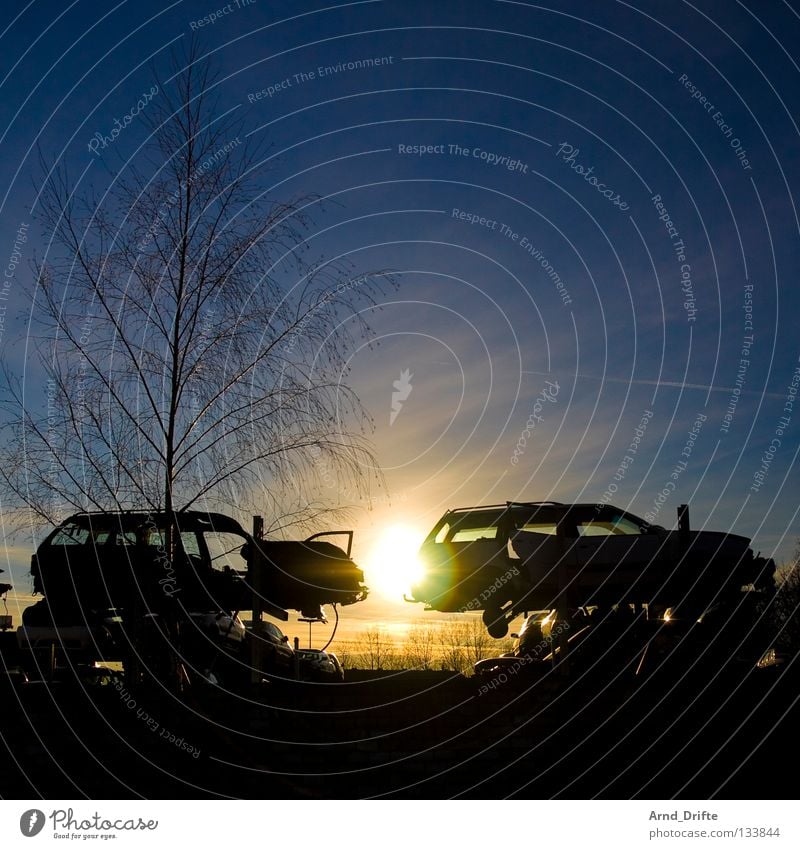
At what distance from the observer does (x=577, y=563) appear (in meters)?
11.7

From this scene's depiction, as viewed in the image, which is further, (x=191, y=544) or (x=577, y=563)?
(x=577, y=563)

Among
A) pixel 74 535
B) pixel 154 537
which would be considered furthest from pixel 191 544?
pixel 74 535

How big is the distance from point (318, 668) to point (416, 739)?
4.29 meters

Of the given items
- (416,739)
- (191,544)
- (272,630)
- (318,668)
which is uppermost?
(191,544)

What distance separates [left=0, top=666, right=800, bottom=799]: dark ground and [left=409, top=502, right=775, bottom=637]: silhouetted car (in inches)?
116

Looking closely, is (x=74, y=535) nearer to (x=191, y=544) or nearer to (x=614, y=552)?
(x=191, y=544)

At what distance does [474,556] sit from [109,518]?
16.9 ft

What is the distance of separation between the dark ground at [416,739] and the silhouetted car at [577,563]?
9.70ft

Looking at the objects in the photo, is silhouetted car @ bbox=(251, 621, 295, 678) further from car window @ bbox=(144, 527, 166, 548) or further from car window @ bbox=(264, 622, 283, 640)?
car window @ bbox=(144, 527, 166, 548)

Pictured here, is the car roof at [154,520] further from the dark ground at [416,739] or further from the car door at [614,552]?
the car door at [614,552]
